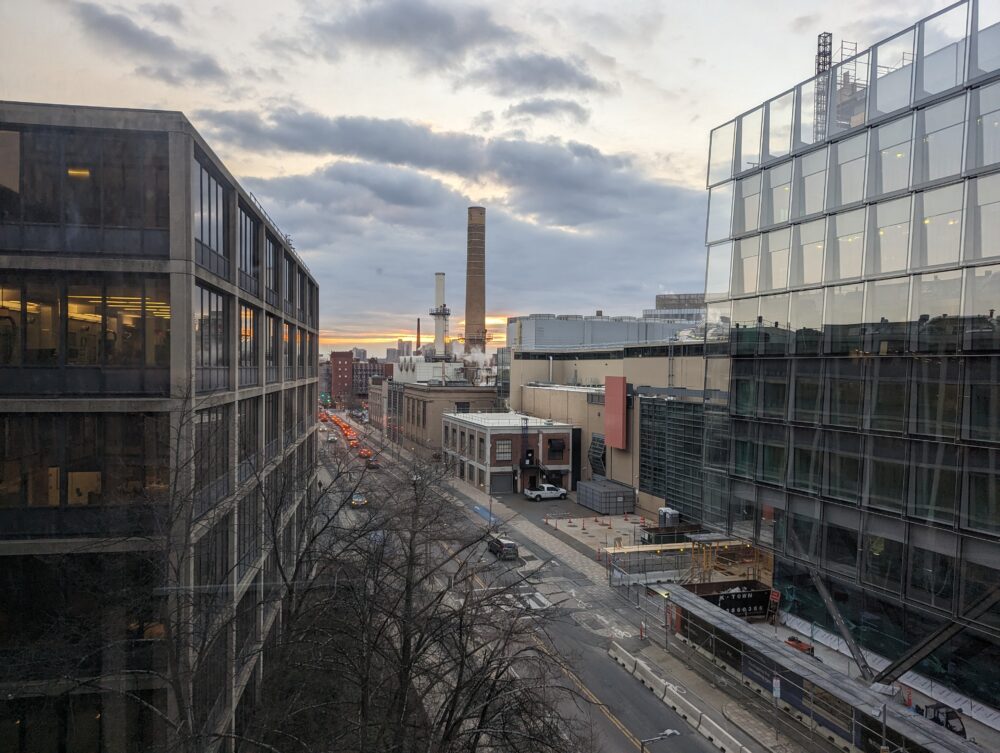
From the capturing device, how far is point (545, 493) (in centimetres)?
4050

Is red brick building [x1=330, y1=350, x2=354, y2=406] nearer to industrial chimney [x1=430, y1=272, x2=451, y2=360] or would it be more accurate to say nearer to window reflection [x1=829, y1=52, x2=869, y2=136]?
industrial chimney [x1=430, y1=272, x2=451, y2=360]

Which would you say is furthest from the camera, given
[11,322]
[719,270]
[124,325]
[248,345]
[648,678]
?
[719,270]

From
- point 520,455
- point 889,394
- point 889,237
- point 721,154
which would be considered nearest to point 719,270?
point 721,154

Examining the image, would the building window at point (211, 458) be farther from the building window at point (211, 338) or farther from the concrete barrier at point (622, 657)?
the concrete barrier at point (622, 657)

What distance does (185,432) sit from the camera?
9344 mm

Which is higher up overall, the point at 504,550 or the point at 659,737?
the point at 504,550

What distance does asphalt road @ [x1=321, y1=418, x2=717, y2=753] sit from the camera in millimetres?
13258

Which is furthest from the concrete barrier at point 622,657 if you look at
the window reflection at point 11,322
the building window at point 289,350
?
the window reflection at point 11,322

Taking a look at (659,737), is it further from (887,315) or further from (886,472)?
(887,315)

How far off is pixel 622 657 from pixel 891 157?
581 inches

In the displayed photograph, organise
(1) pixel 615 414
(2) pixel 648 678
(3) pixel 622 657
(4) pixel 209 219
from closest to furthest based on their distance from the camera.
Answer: (4) pixel 209 219 → (2) pixel 648 678 → (3) pixel 622 657 → (1) pixel 615 414

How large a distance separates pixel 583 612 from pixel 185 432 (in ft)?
51.6

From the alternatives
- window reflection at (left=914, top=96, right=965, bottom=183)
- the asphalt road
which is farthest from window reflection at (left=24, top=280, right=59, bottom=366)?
window reflection at (left=914, top=96, right=965, bottom=183)

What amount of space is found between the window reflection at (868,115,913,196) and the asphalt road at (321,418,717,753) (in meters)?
12.3
